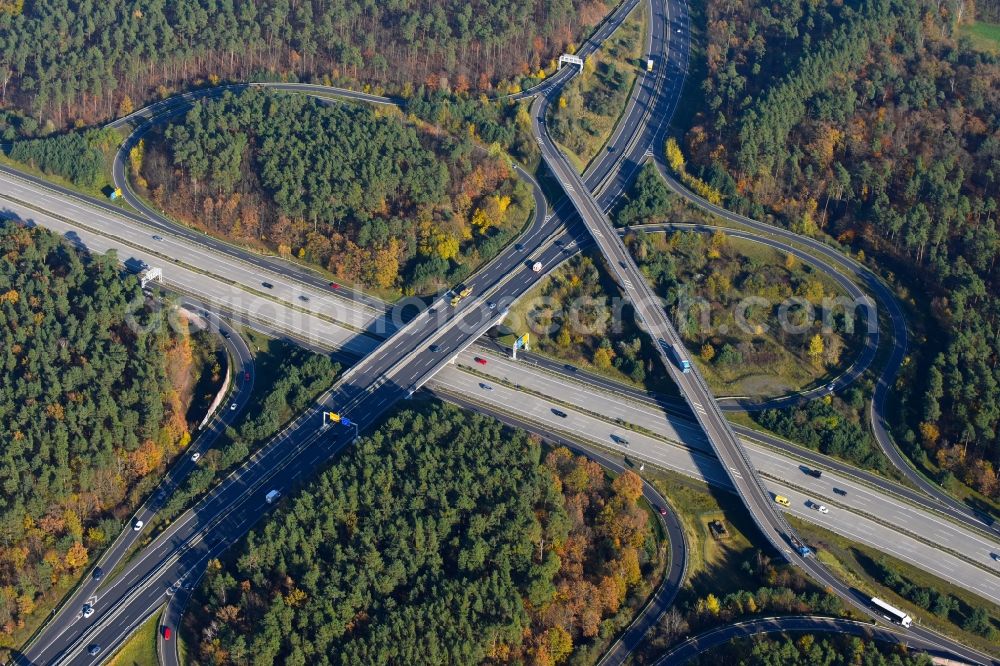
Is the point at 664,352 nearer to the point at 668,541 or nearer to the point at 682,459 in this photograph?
the point at 682,459

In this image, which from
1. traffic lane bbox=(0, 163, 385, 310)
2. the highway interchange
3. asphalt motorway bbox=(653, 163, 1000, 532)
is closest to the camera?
the highway interchange

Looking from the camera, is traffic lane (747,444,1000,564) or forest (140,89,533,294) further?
forest (140,89,533,294)

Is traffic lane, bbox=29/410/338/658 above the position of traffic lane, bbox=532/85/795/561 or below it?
below

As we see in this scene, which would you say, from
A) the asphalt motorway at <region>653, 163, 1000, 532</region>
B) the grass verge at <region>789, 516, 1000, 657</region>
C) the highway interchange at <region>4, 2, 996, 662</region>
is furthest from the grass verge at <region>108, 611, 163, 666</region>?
the asphalt motorway at <region>653, 163, 1000, 532</region>

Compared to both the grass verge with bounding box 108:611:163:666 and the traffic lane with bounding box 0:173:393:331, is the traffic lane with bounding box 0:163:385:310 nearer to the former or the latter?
the traffic lane with bounding box 0:173:393:331

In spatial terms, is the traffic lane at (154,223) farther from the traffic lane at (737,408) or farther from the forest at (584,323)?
the traffic lane at (737,408)

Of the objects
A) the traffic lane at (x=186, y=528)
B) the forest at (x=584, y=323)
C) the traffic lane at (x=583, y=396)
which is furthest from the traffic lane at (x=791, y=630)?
the traffic lane at (x=186, y=528)
